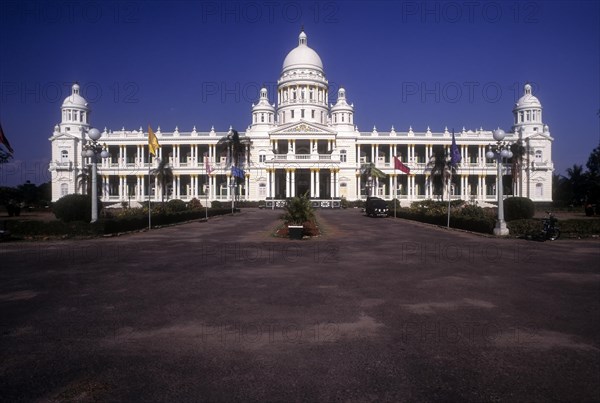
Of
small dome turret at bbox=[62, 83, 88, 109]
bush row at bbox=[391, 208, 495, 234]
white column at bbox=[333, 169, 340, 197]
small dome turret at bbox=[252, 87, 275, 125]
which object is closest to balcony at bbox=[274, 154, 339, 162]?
→ white column at bbox=[333, 169, 340, 197]

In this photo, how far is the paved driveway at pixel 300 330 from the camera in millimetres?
5227

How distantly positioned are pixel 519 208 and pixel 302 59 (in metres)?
69.0

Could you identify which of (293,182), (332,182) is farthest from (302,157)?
(332,182)

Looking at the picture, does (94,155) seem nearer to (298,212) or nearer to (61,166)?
(298,212)

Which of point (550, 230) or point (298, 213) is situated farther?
point (298, 213)

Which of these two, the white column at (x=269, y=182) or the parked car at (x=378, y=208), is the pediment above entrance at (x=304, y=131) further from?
the parked car at (x=378, y=208)

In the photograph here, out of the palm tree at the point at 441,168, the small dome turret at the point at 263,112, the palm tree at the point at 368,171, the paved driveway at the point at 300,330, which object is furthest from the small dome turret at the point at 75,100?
the paved driveway at the point at 300,330

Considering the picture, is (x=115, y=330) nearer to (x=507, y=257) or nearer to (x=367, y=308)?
(x=367, y=308)

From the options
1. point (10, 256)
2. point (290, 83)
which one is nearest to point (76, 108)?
point (290, 83)

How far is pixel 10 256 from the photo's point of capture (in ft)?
54.5

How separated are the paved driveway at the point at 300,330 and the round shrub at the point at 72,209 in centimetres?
1292

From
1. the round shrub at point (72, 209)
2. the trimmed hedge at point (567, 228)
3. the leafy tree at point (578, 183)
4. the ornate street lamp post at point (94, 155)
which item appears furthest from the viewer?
the leafy tree at point (578, 183)

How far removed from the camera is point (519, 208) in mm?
28750

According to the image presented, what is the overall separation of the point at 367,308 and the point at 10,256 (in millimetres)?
14387
